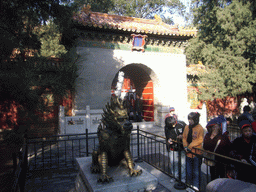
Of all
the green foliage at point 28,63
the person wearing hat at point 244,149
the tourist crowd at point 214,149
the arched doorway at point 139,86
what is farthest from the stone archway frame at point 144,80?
the person wearing hat at point 244,149

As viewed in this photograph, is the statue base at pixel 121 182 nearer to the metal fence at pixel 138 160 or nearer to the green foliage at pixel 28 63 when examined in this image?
the metal fence at pixel 138 160

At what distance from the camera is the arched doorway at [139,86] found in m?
12.1

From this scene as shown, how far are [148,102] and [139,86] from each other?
1482mm

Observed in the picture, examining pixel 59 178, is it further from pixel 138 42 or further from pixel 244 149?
pixel 138 42

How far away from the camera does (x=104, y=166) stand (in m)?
2.50

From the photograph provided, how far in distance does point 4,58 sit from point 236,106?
15.6 m

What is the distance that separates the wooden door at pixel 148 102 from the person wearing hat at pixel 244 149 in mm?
9197

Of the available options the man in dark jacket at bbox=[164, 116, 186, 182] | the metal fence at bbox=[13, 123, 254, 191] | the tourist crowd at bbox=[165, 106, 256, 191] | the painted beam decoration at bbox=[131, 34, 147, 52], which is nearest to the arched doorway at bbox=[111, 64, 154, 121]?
the painted beam decoration at bbox=[131, 34, 147, 52]

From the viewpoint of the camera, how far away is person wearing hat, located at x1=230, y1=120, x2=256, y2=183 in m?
2.54

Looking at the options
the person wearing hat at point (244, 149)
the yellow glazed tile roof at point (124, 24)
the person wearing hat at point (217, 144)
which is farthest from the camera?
the yellow glazed tile roof at point (124, 24)

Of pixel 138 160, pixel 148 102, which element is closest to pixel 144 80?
pixel 148 102

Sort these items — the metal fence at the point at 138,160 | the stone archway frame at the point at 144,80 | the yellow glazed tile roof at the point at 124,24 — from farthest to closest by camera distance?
the stone archway frame at the point at 144,80 < the yellow glazed tile roof at the point at 124,24 < the metal fence at the point at 138,160

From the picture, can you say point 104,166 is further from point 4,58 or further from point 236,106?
point 236,106

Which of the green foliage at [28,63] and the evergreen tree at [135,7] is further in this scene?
the evergreen tree at [135,7]
